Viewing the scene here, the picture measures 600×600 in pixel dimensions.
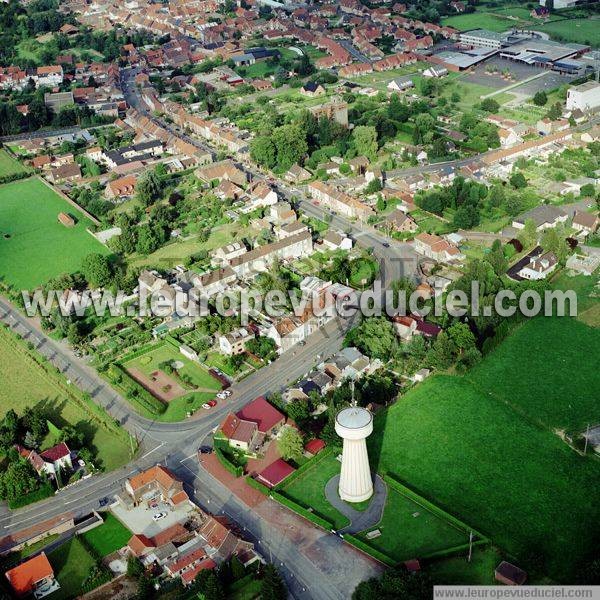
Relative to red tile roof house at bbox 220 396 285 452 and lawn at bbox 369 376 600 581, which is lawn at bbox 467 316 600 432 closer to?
lawn at bbox 369 376 600 581

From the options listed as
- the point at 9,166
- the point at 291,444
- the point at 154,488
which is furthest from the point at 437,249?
the point at 9,166

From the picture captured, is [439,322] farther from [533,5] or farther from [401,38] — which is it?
[533,5]

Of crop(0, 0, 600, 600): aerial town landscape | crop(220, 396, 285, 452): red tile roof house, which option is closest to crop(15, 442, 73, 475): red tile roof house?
crop(0, 0, 600, 600): aerial town landscape

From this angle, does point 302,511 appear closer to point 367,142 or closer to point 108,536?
point 108,536

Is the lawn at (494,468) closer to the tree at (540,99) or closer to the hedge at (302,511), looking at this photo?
the hedge at (302,511)

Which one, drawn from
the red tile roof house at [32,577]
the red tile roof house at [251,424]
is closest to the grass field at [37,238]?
the red tile roof house at [251,424]

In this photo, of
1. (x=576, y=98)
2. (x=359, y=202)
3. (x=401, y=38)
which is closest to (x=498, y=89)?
(x=576, y=98)
